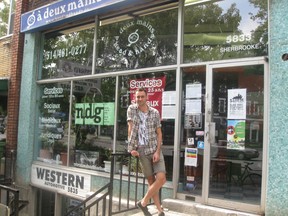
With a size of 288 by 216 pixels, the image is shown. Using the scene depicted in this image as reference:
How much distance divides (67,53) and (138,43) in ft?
7.49

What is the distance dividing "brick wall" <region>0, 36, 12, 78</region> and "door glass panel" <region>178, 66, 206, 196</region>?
Result: 577 cm

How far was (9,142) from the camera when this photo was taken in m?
9.65

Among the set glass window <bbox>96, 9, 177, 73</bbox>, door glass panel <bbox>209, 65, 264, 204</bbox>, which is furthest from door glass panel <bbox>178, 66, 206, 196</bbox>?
glass window <bbox>96, 9, 177, 73</bbox>

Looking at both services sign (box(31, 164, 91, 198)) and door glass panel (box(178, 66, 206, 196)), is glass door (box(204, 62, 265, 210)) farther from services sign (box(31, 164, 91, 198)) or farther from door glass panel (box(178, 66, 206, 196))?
services sign (box(31, 164, 91, 198))

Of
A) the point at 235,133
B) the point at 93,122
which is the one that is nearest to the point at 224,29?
the point at 235,133

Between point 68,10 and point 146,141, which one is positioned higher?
point 68,10

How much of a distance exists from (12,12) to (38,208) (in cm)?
548

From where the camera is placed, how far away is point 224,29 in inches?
241

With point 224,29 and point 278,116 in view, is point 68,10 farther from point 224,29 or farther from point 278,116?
point 278,116

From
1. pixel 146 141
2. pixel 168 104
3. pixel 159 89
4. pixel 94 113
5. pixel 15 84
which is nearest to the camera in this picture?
pixel 146 141

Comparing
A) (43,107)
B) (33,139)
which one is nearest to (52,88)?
(43,107)

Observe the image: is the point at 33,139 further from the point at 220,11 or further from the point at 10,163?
the point at 220,11

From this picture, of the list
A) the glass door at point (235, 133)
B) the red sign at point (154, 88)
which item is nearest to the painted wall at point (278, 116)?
the glass door at point (235, 133)

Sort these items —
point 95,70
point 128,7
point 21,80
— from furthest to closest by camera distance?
point 21,80 < point 95,70 < point 128,7
